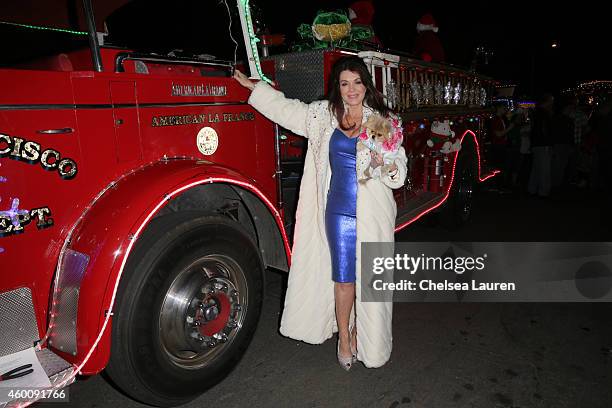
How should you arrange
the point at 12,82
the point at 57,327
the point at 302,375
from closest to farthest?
the point at 12,82, the point at 57,327, the point at 302,375

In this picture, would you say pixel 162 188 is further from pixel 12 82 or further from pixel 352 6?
pixel 352 6

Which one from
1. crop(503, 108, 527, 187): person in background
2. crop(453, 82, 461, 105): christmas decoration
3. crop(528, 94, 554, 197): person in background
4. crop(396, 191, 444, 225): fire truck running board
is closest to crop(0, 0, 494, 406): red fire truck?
crop(396, 191, 444, 225): fire truck running board

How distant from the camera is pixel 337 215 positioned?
116 inches

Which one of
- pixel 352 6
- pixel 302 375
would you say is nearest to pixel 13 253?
pixel 302 375

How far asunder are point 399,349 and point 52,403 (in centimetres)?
244

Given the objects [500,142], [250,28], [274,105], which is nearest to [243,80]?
[274,105]

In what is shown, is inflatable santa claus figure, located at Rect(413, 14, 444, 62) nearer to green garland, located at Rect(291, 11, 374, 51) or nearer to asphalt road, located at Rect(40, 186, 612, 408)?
green garland, located at Rect(291, 11, 374, 51)

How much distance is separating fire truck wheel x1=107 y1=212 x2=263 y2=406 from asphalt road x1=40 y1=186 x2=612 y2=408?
13.4 inches

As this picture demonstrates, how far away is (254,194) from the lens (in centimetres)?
301

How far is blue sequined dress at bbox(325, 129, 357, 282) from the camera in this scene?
113 inches

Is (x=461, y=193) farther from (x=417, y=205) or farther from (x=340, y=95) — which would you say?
(x=340, y=95)

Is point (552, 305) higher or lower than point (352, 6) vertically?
lower

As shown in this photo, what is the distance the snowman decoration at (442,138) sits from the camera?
5430 mm

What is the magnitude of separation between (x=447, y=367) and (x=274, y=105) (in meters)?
2.22
